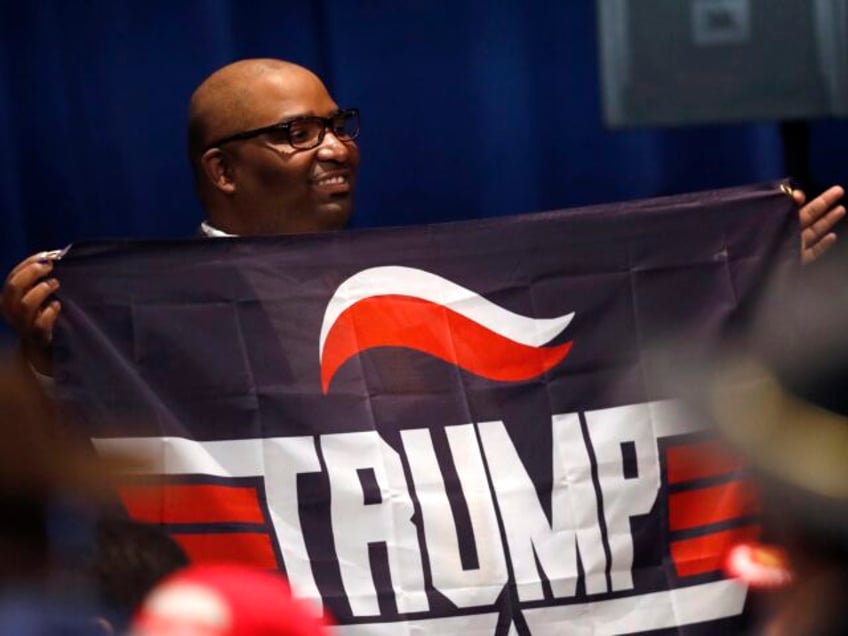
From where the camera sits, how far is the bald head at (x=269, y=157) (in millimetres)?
3299

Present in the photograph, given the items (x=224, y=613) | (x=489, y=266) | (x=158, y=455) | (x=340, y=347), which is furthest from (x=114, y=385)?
(x=224, y=613)

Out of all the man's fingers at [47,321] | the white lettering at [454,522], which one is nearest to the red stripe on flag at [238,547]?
the white lettering at [454,522]

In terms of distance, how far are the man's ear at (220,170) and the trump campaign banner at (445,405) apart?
294 millimetres

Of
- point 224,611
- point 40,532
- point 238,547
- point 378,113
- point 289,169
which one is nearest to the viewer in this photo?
point 224,611

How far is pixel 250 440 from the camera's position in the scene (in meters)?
3.01

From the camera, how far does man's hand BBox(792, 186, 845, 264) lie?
122 inches

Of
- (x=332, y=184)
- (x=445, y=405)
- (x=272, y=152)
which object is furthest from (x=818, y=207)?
(x=272, y=152)

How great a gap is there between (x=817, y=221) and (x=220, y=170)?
1.09 metres

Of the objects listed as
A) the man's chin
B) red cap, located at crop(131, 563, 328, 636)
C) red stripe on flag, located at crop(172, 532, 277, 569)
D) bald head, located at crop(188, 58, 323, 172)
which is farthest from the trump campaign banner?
red cap, located at crop(131, 563, 328, 636)

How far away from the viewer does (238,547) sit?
296 cm

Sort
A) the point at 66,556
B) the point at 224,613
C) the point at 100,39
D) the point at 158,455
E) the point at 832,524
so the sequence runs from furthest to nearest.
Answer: the point at 100,39, the point at 158,455, the point at 832,524, the point at 66,556, the point at 224,613

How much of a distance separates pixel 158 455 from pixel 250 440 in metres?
0.15

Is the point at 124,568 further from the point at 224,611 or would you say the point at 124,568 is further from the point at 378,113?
the point at 378,113

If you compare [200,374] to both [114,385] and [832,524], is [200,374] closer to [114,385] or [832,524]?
[114,385]
